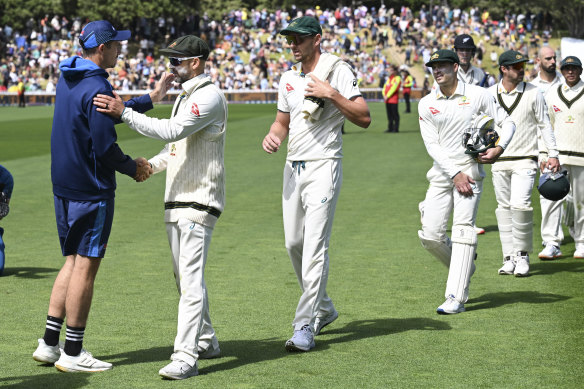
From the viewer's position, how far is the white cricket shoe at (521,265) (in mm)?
9703

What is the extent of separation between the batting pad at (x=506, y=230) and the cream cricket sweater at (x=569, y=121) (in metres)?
1.33

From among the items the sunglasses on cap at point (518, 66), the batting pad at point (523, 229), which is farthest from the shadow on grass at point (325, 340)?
the sunglasses on cap at point (518, 66)

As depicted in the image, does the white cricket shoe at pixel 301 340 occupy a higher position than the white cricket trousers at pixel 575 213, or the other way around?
the white cricket trousers at pixel 575 213

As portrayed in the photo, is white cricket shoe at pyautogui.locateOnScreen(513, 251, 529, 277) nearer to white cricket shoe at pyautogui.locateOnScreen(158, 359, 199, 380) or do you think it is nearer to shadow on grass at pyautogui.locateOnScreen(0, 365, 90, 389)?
white cricket shoe at pyautogui.locateOnScreen(158, 359, 199, 380)

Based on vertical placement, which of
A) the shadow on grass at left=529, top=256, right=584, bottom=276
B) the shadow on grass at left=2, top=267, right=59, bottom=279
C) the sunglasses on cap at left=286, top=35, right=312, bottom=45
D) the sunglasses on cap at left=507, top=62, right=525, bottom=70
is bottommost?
the shadow on grass at left=2, top=267, right=59, bottom=279

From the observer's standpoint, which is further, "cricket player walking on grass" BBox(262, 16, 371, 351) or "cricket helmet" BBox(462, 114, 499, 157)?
"cricket helmet" BBox(462, 114, 499, 157)

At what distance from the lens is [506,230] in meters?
10.1

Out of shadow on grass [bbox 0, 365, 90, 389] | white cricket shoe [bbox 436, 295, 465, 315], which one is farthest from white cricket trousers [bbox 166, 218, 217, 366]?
white cricket shoe [bbox 436, 295, 465, 315]

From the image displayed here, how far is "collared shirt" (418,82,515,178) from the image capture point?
824 cm

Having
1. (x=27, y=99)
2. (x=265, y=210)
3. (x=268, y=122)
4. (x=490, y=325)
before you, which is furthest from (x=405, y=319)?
(x=27, y=99)

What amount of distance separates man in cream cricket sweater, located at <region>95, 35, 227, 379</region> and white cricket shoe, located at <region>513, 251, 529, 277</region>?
452cm

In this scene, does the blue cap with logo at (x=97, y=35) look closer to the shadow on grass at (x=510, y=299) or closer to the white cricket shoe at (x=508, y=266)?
the shadow on grass at (x=510, y=299)

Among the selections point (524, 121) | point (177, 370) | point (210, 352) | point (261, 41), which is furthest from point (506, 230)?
point (261, 41)

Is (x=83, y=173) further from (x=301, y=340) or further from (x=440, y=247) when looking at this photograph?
(x=440, y=247)
